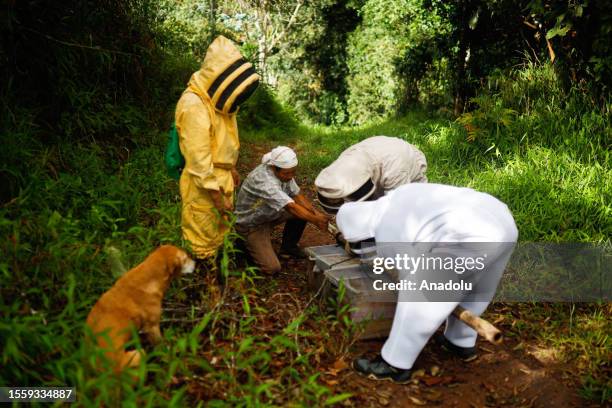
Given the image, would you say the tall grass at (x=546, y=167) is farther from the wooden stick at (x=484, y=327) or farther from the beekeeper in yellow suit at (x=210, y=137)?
the beekeeper in yellow suit at (x=210, y=137)

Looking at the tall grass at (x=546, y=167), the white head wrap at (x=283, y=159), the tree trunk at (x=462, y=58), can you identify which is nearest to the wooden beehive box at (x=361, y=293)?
the white head wrap at (x=283, y=159)

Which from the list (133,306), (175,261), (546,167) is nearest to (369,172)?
(175,261)

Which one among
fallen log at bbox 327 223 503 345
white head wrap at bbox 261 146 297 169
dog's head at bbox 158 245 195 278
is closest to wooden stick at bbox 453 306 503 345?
fallen log at bbox 327 223 503 345

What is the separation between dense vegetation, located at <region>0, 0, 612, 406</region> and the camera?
8.75 ft

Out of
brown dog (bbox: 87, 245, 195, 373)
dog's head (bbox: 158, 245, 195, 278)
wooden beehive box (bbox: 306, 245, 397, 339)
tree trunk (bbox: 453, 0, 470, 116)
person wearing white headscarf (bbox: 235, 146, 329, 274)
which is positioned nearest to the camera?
brown dog (bbox: 87, 245, 195, 373)

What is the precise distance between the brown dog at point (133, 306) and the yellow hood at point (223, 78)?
1358 mm

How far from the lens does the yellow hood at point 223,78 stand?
3.59 metres

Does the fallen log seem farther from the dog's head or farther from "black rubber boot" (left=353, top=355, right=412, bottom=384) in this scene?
the dog's head

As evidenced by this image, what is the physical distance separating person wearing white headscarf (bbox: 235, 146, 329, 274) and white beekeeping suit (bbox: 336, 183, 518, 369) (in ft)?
4.26

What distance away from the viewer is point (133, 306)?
8.48 ft

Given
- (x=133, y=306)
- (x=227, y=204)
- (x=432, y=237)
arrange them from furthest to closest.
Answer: (x=227, y=204) < (x=432, y=237) < (x=133, y=306)

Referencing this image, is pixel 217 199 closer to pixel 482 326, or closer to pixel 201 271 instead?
pixel 201 271

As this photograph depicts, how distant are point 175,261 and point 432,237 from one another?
5.16 ft

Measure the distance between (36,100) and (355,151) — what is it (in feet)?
11.6
